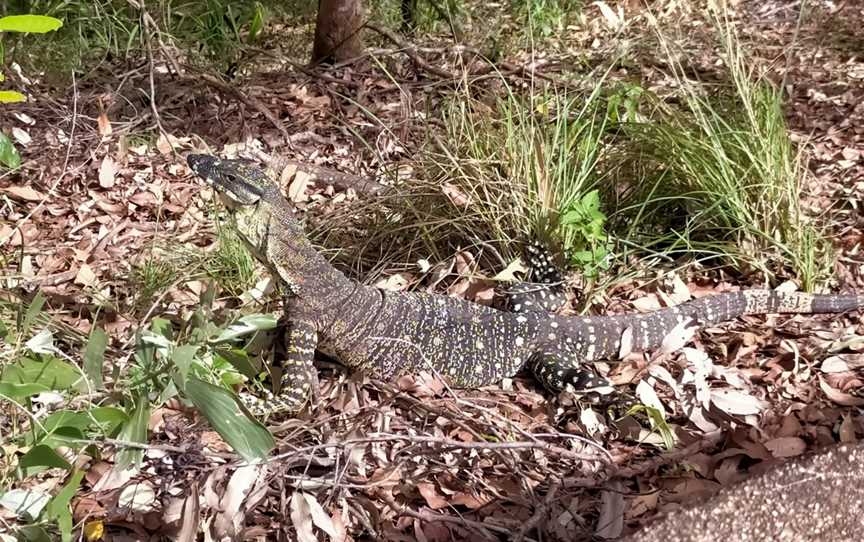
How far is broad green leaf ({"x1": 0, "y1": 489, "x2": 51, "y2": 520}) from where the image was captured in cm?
245

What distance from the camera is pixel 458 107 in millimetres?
5125

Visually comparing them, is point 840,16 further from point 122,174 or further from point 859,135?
point 122,174

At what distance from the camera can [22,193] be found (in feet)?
18.1

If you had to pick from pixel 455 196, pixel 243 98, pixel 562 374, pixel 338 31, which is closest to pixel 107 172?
pixel 243 98

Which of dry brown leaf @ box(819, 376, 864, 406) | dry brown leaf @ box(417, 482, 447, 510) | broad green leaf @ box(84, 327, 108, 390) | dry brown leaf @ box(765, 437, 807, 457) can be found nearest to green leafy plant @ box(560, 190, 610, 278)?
dry brown leaf @ box(819, 376, 864, 406)

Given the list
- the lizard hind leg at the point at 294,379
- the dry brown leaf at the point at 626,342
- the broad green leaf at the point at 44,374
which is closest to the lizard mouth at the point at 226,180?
the lizard hind leg at the point at 294,379

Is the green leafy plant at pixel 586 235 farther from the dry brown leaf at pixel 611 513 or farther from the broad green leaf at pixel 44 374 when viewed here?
the broad green leaf at pixel 44 374

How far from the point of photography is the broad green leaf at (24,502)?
2453 millimetres

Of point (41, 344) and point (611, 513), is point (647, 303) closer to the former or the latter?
point (611, 513)

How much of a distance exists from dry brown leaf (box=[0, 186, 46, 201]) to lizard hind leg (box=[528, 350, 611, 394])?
3634 mm

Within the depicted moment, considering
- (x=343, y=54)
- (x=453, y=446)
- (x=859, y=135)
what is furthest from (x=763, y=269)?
(x=343, y=54)

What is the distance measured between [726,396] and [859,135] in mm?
3070

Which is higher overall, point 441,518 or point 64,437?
point 64,437

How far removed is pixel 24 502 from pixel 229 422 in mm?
804
